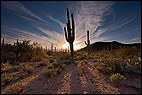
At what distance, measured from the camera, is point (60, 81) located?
8.16 metres

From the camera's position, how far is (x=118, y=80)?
775cm

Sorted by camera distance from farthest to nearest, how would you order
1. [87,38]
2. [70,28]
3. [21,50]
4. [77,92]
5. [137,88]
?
[87,38]
[21,50]
[70,28]
[137,88]
[77,92]

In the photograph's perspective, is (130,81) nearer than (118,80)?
No

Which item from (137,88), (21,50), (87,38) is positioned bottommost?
(137,88)

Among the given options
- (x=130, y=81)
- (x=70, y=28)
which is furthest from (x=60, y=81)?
(x=70, y=28)

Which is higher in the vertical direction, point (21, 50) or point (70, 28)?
point (70, 28)

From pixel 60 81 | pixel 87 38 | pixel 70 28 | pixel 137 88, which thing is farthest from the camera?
pixel 87 38

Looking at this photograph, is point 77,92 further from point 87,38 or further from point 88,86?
point 87,38

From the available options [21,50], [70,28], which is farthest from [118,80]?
[21,50]

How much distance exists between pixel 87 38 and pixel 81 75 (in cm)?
1988

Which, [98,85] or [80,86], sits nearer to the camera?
[80,86]

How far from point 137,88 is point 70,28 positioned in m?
12.0

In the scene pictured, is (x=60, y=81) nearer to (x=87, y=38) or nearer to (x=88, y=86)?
(x=88, y=86)

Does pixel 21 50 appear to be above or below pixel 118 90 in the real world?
above
